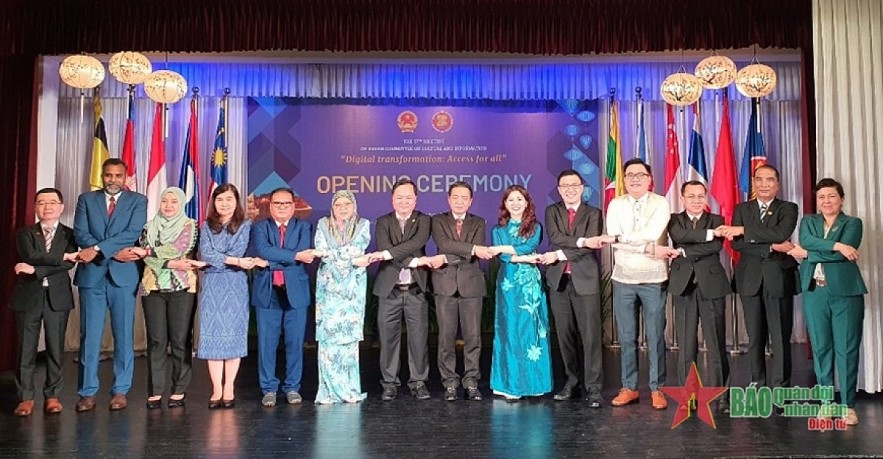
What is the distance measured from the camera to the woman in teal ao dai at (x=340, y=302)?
14.2 feet

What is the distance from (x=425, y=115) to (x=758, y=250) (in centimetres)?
429

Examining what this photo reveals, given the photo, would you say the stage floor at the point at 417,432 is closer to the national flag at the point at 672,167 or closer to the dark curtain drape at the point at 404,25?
the dark curtain drape at the point at 404,25

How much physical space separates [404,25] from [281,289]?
2.56 m

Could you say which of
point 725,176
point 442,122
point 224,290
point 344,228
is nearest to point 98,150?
point 224,290

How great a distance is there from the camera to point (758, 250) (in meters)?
4.01

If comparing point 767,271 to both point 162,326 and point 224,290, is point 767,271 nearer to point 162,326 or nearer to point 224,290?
point 224,290

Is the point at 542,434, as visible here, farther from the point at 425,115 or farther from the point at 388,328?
the point at 425,115

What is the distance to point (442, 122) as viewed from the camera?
745 cm

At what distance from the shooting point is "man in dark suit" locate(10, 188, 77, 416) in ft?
13.5

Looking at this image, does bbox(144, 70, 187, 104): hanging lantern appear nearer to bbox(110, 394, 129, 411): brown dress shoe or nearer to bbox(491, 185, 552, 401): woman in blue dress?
bbox(110, 394, 129, 411): brown dress shoe

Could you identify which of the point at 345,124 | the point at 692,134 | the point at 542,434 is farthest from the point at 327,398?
the point at 692,134

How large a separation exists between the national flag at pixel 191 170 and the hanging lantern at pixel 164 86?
1.09 metres

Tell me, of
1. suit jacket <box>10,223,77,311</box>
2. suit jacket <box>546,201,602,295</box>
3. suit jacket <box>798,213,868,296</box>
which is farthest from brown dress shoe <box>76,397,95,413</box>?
suit jacket <box>798,213,868,296</box>

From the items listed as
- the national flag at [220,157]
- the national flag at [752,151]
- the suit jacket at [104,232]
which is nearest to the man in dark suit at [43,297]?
the suit jacket at [104,232]
